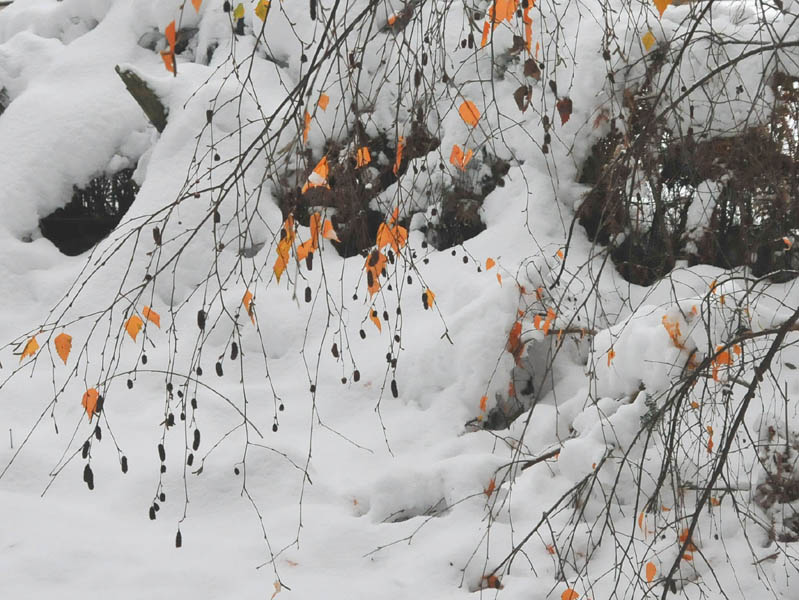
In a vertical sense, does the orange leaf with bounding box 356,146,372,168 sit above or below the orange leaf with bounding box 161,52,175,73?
below

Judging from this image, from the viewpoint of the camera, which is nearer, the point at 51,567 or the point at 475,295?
the point at 51,567

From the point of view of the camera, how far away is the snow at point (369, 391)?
86.0 inches

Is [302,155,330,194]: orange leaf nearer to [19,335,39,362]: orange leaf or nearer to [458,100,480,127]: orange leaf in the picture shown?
[458,100,480,127]: orange leaf

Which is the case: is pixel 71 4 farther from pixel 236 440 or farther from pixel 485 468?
pixel 485 468

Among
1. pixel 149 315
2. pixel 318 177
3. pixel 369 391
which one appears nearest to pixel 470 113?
pixel 318 177

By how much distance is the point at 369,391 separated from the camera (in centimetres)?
334

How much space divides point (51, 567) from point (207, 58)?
3.91 m

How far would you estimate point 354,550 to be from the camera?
8.26ft

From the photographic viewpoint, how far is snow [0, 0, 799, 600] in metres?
2.19

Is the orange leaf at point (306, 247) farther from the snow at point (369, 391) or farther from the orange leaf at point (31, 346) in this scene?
the orange leaf at point (31, 346)

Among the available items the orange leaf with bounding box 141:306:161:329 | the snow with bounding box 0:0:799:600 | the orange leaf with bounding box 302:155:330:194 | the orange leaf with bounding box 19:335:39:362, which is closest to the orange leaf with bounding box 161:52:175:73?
the snow with bounding box 0:0:799:600

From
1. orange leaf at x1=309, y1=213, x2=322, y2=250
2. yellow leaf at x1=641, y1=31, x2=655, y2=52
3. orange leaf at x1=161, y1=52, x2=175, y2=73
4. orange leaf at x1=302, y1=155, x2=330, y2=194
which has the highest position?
yellow leaf at x1=641, y1=31, x2=655, y2=52

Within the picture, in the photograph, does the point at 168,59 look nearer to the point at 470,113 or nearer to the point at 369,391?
the point at 470,113

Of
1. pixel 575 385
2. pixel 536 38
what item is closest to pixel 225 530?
pixel 575 385
